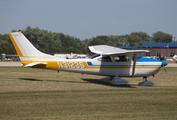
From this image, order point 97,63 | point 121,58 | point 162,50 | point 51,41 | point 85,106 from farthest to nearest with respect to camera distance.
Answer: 1. point 51,41
2. point 162,50
3. point 97,63
4. point 121,58
5. point 85,106

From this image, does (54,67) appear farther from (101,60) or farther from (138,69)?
(138,69)

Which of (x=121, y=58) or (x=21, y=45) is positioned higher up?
(x=21, y=45)

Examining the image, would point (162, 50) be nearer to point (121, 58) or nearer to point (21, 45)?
point (121, 58)

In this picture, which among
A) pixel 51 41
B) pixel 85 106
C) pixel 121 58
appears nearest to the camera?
pixel 85 106

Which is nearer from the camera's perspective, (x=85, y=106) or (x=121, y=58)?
(x=85, y=106)

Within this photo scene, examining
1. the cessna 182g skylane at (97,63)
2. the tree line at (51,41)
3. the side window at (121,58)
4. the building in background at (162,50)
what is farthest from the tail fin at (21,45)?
the building in background at (162,50)

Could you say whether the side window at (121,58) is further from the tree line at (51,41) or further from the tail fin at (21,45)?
the tree line at (51,41)

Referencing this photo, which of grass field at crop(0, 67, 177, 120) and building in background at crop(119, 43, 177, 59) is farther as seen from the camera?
building in background at crop(119, 43, 177, 59)

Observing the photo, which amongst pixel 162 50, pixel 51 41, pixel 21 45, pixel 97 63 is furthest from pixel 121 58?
pixel 51 41

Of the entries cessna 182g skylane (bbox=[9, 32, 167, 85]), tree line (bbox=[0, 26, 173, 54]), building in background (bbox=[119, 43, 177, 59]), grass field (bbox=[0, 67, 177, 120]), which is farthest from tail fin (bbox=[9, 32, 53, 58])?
building in background (bbox=[119, 43, 177, 59])

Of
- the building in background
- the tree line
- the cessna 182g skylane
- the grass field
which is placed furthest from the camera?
the tree line

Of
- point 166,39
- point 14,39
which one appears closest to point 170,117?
point 14,39

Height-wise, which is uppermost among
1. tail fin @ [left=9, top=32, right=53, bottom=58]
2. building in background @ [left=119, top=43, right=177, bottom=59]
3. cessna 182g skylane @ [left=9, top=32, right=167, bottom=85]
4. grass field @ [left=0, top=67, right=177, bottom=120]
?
building in background @ [left=119, top=43, right=177, bottom=59]

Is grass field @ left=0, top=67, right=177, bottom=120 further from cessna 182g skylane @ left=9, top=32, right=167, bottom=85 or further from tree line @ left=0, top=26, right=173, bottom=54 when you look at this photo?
tree line @ left=0, top=26, right=173, bottom=54
